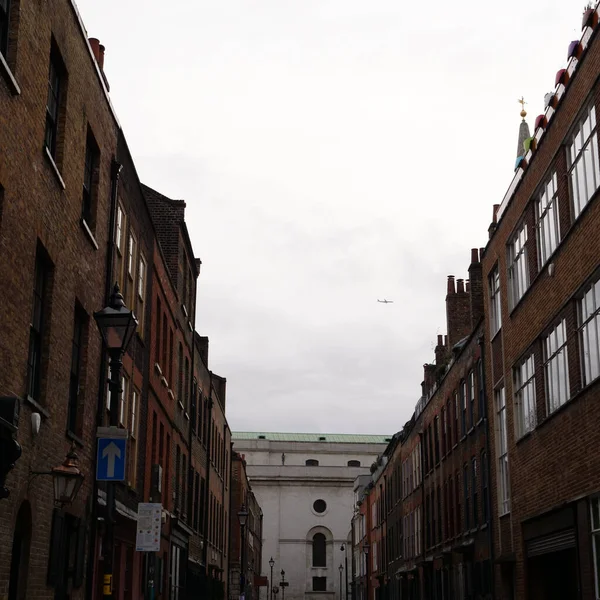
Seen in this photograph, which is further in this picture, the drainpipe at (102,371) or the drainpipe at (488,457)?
the drainpipe at (488,457)

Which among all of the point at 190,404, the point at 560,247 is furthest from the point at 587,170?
the point at 190,404

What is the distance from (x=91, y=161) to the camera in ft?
59.9

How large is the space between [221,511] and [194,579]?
41.7ft

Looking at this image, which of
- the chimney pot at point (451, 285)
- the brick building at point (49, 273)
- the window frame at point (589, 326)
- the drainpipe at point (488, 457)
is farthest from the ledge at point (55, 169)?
the chimney pot at point (451, 285)

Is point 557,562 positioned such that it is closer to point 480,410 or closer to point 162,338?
point 480,410

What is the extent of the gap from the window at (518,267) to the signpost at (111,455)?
12791 millimetres

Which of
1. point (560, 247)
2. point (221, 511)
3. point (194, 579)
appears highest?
point (560, 247)

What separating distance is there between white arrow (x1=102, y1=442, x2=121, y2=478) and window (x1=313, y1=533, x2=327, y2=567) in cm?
8890

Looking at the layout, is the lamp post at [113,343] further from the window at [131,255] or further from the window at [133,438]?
the window at [133,438]

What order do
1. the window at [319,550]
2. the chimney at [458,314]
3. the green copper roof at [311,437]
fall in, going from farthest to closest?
the green copper roof at [311,437] → the window at [319,550] → the chimney at [458,314]

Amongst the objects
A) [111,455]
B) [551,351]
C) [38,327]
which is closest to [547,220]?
[551,351]

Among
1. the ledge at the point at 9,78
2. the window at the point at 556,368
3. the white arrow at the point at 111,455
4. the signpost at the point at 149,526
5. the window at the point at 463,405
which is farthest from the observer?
the window at the point at 463,405

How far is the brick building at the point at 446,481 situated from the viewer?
100 ft

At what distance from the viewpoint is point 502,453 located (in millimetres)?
27203
